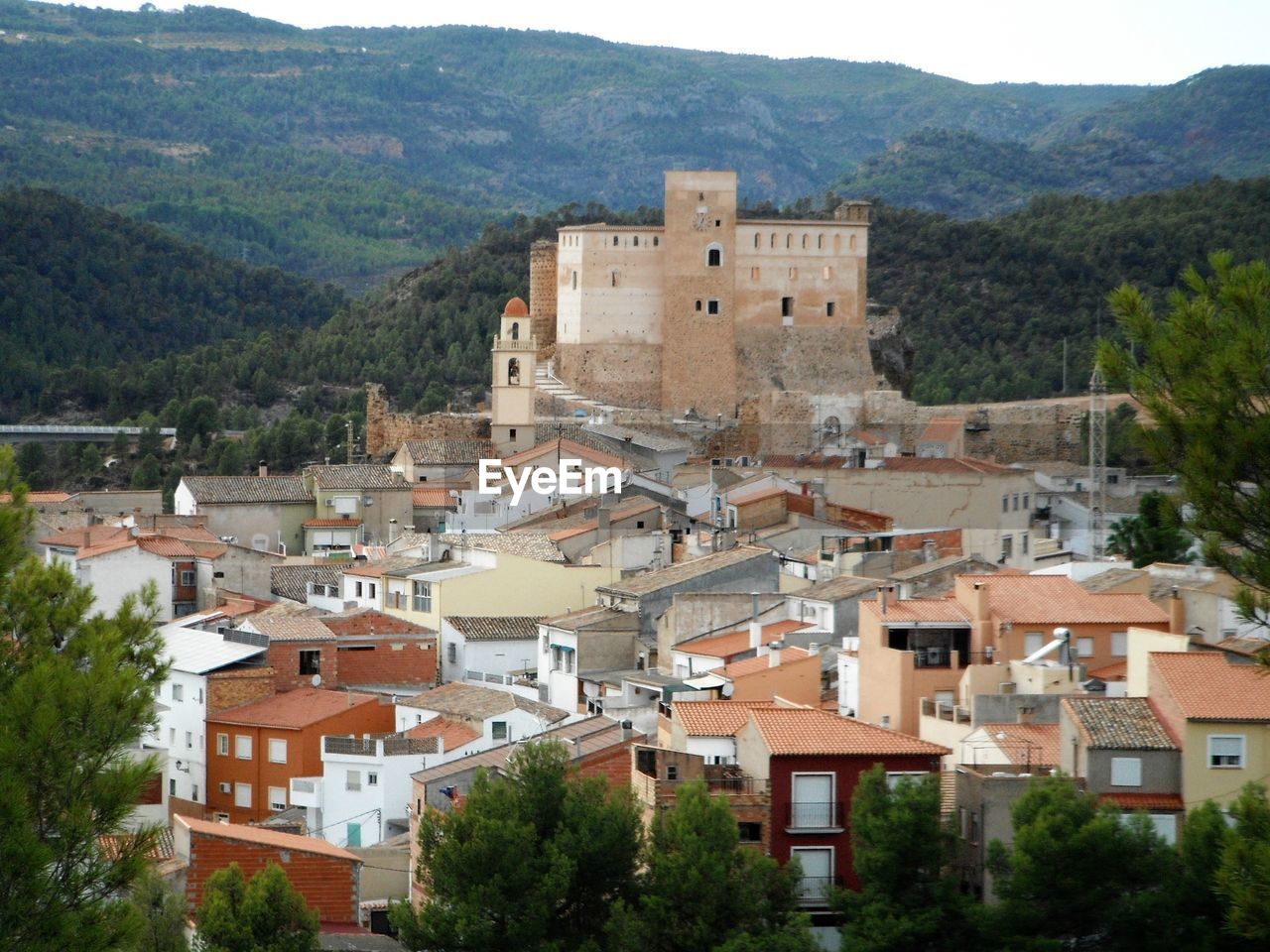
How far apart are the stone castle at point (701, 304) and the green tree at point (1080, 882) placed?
3961 cm

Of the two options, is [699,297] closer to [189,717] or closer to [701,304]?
[701,304]

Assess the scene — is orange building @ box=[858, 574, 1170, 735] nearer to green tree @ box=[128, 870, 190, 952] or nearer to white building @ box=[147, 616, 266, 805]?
green tree @ box=[128, 870, 190, 952]

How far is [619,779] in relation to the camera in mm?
25328

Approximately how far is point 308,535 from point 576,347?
1318 cm

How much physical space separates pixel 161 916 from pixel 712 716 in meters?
6.77

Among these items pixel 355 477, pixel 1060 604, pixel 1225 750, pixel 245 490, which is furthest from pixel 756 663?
pixel 245 490

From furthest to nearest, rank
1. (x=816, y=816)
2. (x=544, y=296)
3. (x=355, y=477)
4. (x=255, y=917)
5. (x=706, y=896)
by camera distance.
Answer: (x=544, y=296), (x=355, y=477), (x=816, y=816), (x=706, y=896), (x=255, y=917)

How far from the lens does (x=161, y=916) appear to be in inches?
782

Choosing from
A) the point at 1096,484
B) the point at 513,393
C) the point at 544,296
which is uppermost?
the point at 544,296

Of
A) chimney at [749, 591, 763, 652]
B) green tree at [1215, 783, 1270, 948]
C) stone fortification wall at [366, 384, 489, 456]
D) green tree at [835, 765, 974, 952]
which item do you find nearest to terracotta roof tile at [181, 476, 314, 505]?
stone fortification wall at [366, 384, 489, 456]

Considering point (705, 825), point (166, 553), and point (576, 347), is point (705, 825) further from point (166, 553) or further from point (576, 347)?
point (576, 347)

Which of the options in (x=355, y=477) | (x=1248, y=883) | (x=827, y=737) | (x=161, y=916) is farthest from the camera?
(x=355, y=477)

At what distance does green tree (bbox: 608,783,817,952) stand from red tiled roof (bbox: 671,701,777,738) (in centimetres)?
239

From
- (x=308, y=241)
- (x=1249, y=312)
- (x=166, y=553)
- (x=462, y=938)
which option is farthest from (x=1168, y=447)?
(x=308, y=241)
